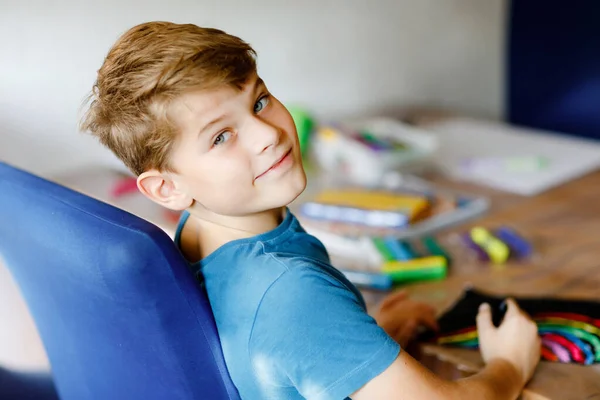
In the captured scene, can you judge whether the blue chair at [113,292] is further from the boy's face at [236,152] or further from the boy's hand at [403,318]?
the boy's hand at [403,318]

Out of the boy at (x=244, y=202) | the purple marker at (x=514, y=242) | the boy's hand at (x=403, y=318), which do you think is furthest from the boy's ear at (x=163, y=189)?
the purple marker at (x=514, y=242)

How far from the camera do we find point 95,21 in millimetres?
1361

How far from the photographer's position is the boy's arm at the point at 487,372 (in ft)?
1.94

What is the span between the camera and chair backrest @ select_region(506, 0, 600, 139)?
6.25 feet

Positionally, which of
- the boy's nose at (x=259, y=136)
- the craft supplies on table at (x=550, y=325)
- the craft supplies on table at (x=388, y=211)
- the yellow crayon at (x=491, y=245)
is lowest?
the craft supplies on table at (x=388, y=211)

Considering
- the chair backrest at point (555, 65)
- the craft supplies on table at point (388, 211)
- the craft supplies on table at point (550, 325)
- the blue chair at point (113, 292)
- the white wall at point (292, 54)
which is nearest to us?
the blue chair at point (113, 292)

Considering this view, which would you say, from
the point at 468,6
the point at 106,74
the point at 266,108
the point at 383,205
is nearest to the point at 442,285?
the point at 383,205

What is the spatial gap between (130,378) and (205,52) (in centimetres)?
31

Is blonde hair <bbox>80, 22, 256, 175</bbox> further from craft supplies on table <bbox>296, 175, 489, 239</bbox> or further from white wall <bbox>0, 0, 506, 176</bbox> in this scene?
white wall <bbox>0, 0, 506, 176</bbox>

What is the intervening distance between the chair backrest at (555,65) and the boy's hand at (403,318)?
1.28 metres

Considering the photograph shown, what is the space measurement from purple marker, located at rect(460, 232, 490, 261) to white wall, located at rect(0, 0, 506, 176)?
67 centimetres

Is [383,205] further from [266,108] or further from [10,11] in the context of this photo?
[10,11]

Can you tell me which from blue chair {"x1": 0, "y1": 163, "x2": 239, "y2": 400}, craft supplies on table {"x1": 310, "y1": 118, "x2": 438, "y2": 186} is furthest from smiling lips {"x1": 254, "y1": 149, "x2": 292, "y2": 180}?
craft supplies on table {"x1": 310, "y1": 118, "x2": 438, "y2": 186}

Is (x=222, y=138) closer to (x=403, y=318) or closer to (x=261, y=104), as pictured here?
(x=261, y=104)
